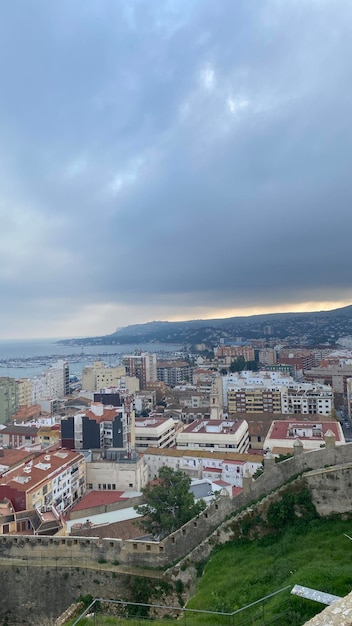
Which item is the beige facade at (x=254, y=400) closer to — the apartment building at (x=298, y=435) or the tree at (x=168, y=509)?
the apartment building at (x=298, y=435)

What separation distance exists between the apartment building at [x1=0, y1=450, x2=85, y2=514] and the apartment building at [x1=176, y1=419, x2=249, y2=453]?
36.6 ft

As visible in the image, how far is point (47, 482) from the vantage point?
80.7 feet

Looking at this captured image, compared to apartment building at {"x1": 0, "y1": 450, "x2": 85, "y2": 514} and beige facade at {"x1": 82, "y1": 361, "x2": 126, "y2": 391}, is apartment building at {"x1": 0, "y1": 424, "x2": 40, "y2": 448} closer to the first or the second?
apartment building at {"x1": 0, "y1": 450, "x2": 85, "y2": 514}

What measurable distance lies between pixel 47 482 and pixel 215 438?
16.7m

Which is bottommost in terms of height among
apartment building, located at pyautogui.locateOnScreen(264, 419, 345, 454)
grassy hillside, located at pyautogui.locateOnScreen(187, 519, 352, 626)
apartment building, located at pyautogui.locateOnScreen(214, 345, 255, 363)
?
apartment building, located at pyautogui.locateOnScreen(264, 419, 345, 454)

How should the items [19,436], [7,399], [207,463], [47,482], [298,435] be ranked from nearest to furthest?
1. [47,482]
2. [207,463]
3. [298,435]
4. [19,436]
5. [7,399]

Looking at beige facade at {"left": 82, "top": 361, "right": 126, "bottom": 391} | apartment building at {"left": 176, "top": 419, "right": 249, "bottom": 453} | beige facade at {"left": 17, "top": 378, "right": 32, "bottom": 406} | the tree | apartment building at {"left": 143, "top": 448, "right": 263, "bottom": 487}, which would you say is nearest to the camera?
the tree

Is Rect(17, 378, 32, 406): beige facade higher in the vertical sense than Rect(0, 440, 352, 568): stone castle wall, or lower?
lower

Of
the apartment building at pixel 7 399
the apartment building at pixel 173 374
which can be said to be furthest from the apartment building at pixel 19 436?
the apartment building at pixel 173 374

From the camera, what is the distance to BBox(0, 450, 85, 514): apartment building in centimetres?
2269

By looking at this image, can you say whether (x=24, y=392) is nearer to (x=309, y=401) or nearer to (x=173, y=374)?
(x=173, y=374)

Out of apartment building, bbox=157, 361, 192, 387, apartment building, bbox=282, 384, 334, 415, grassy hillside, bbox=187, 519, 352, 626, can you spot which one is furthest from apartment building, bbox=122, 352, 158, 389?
grassy hillside, bbox=187, 519, 352, 626

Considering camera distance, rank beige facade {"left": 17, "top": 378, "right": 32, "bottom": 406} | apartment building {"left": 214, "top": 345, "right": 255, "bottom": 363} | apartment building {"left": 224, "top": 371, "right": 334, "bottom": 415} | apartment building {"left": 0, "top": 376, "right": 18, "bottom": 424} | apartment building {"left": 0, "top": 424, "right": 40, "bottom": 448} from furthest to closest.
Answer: apartment building {"left": 214, "top": 345, "right": 255, "bottom": 363}
beige facade {"left": 17, "top": 378, "right": 32, "bottom": 406}
apartment building {"left": 0, "top": 376, "right": 18, "bottom": 424}
apartment building {"left": 224, "top": 371, "right": 334, "bottom": 415}
apartment building {"left": 0, "top": 424, "right": 40, "bottom": 448}

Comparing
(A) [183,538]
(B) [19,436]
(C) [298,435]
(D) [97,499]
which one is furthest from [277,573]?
(B) [19,436]
